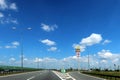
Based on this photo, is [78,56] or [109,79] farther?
[78,56]

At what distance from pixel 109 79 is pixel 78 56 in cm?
8139

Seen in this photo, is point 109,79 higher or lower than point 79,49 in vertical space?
lower

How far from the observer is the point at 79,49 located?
406 ft

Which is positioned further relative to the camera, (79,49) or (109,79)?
(79,49)

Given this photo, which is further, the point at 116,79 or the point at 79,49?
the point at 79,49

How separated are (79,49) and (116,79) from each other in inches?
3378

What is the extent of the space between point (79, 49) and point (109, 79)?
83.6 m

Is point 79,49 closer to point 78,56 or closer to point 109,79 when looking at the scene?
point 78,56

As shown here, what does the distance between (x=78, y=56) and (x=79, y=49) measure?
376 cm

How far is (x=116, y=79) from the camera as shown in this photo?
38.0 meters

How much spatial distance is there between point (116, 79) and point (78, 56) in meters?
83.6

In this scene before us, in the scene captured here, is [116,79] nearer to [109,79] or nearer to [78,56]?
[109,79]

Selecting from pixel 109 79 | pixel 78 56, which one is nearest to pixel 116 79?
pixel 109 79

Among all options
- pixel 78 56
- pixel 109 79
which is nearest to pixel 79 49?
pixel 78 56
